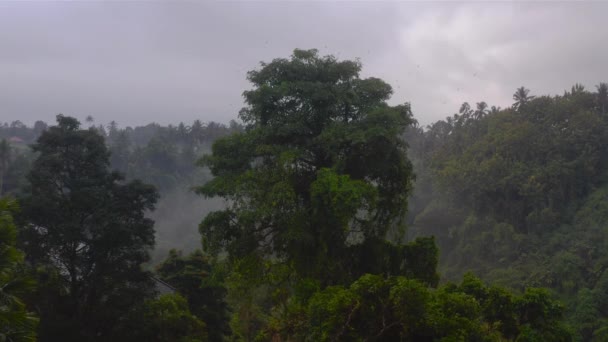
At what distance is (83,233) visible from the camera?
43.9ft

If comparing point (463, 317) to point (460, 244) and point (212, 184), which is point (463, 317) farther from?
point (460, 244)

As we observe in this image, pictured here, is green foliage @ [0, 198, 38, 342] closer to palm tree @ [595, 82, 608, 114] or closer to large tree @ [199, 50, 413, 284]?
large tree @ [199, 50, 413, 284]

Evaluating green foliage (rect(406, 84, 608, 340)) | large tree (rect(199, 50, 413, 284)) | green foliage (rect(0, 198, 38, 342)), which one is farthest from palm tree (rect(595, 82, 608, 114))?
green foliage (rect(0, 198, 38, 342))

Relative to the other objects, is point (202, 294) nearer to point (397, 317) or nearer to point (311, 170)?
point (311, 170)

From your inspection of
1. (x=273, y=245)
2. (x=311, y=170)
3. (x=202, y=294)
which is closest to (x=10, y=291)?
(x=273, y=245)

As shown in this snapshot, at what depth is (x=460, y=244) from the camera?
34031 mm

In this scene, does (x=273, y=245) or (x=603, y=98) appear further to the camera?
(x=603, y=98)

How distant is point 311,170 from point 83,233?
633 cm

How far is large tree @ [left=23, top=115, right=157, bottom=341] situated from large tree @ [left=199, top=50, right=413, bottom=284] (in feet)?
10.9

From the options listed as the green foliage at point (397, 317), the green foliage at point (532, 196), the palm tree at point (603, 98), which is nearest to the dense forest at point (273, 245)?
the green foliage at point (397, 317)

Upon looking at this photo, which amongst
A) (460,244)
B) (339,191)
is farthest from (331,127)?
(460,244)

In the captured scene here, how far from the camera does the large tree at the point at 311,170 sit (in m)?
10.8

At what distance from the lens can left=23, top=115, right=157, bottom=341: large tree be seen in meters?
12.9

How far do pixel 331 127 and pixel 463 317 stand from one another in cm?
551
